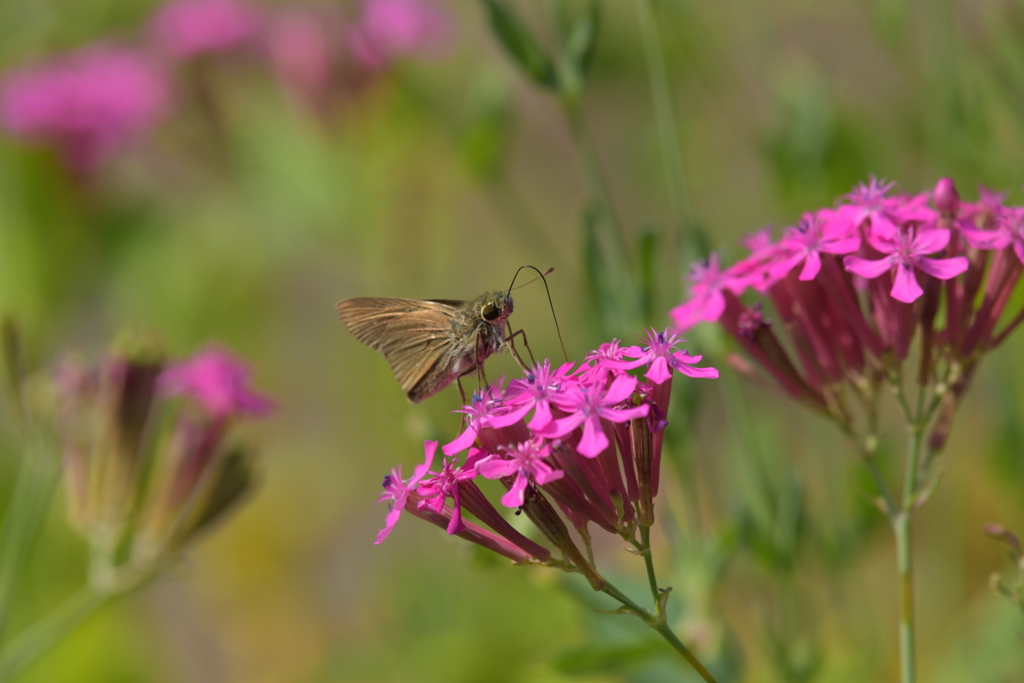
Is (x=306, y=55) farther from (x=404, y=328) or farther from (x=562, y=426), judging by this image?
(x=562, y=426)

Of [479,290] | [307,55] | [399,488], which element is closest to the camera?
[399,488]

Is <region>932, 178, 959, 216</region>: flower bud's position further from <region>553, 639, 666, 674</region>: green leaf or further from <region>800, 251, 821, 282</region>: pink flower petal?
<region>553, 639, 666, 674</region>: green leaf

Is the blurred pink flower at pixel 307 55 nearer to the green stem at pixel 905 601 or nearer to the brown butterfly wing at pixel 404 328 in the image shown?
the brown butterfly wing at pixel 404 328

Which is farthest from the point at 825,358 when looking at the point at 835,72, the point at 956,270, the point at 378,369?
the point at 835,72

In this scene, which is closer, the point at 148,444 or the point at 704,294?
the point at 704,294

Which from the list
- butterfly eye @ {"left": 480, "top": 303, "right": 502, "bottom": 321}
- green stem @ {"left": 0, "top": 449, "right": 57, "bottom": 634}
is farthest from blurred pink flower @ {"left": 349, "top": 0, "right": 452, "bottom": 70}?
green stem @ {"left": 0, "top": 449, "right": 57, "bottom": 634}

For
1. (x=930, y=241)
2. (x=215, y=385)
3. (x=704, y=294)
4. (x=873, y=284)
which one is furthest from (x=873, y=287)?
(x=215, y=385)

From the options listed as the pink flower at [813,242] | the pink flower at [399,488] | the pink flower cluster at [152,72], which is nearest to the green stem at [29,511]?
the pink flower at [399,488]
